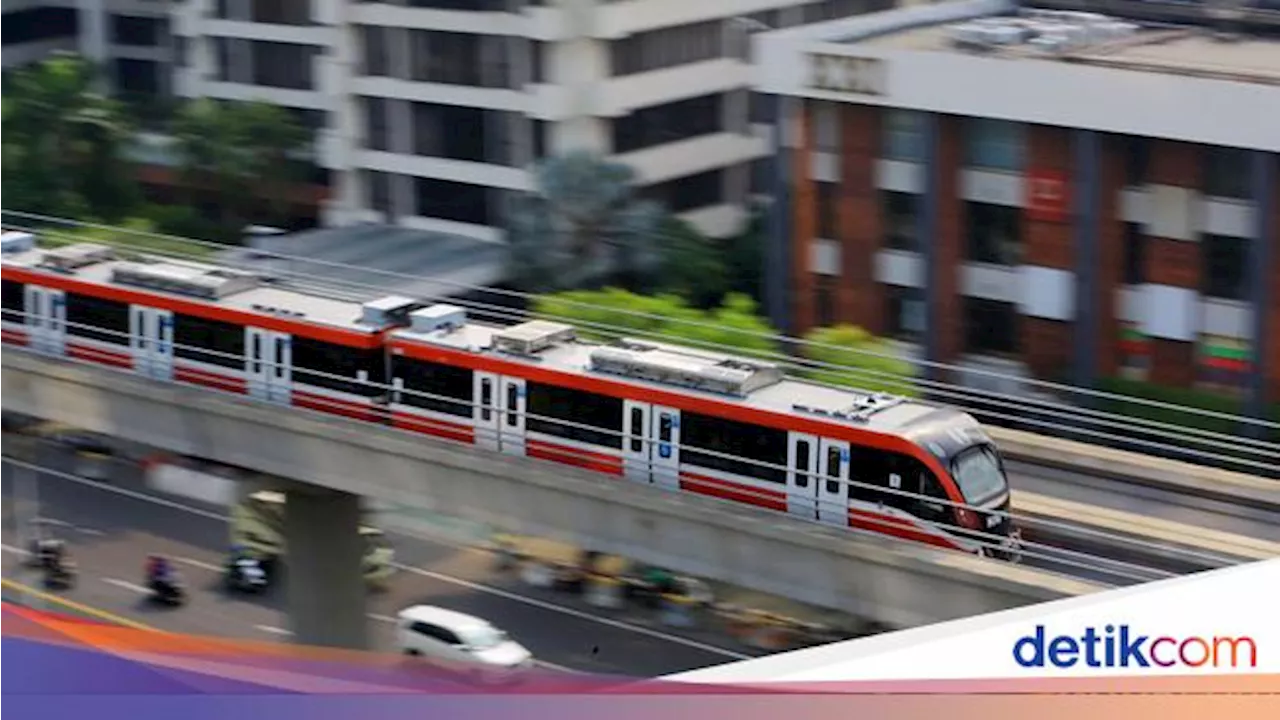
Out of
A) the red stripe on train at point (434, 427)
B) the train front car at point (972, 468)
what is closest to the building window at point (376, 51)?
the red stripe on train at point (434, 427)

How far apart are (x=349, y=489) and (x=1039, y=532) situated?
16.9 ft

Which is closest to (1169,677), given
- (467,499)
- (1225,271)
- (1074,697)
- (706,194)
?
(1074,697)

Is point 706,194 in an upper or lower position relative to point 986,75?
lower

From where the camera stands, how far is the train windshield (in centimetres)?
1486

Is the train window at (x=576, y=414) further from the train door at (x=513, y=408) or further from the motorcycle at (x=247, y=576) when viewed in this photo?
the motorcycle at (x=247, y=576)

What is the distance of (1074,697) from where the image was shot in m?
8.58

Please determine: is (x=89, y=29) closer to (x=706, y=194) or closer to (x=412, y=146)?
(x=412, y=146)

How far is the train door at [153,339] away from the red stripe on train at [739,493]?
5.49 metres

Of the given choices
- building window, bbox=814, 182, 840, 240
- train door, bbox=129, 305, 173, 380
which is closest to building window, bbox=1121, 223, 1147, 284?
building window, bbox=814, 182, 840, 240

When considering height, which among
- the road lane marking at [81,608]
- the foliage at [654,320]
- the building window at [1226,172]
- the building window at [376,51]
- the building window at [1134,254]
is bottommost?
the road lane marking at [81,608]

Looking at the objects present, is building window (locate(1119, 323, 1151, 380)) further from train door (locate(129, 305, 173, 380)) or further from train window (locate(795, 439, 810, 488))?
train door (locate(129, 305, 173, 380))

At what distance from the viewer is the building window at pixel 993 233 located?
26.1 metres

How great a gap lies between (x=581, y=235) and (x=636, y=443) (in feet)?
41.8

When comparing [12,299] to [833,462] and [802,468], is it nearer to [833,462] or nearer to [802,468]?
[802,468]
